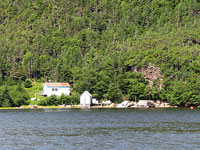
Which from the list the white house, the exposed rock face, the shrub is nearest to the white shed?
the white house

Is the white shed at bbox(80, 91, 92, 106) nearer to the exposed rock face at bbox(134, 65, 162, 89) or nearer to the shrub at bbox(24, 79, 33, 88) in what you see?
the exposed rock face at bbox(134, 65, 162, 89)

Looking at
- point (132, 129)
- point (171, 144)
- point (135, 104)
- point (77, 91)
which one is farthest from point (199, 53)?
point (171, 144)

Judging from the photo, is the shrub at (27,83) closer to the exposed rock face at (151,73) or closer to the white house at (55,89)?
the white house at (55,89)

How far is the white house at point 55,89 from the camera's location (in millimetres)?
164875

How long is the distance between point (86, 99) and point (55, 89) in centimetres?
1637

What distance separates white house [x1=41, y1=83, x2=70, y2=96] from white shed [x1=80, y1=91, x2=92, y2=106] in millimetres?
11065

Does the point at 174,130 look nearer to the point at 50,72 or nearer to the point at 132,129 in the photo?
the point at 132,129

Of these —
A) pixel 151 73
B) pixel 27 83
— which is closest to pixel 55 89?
pixel 27 83

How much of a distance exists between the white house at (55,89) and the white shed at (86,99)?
11.1 metres

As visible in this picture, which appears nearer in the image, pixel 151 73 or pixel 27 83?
pixel 151 73

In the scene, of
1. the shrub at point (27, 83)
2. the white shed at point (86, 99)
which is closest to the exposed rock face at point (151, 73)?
the white shed at point (86, 99)

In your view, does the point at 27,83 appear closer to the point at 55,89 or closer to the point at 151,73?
the point at 55,89

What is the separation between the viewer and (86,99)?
155625 millimetres

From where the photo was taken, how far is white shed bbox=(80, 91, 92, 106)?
15512 centimetres
